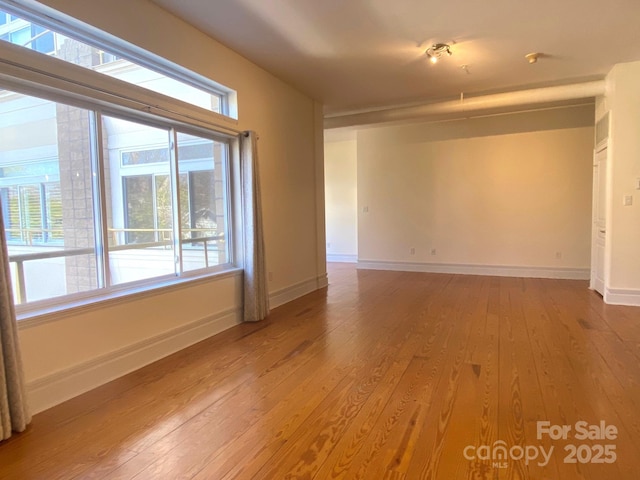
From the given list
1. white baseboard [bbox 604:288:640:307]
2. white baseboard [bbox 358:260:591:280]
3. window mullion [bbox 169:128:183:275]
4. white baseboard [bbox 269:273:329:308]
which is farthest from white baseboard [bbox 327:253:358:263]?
window mullion [bbox 169:128:183:275]

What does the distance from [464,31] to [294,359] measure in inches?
127

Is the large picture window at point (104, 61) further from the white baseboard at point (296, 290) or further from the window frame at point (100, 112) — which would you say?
the white baseboard at point (296, 290)

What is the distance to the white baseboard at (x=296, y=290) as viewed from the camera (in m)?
4.68

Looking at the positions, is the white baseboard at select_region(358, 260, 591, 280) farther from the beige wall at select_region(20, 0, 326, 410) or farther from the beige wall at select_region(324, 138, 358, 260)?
the beige wall at select_region(20, 0, 326, 410)

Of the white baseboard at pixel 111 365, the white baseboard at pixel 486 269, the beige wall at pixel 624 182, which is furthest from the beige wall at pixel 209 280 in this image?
the beige wall at pixel 624 182

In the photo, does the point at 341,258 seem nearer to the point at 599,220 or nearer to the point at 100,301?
the point at 599,220

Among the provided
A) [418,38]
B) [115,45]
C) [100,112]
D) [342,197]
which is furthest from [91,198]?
[342,197]

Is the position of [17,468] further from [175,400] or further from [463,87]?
[463,87]

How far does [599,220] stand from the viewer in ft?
16.7

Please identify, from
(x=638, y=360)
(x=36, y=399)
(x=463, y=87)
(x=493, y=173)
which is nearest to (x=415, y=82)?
(x=463, y=87)

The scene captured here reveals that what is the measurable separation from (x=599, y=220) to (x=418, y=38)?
3.59m

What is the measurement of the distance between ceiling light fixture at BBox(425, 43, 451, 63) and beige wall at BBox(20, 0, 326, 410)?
70.5 inches

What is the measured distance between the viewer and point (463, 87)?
16.6ft

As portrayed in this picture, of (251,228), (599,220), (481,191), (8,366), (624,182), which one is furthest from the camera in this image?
(481,191)
